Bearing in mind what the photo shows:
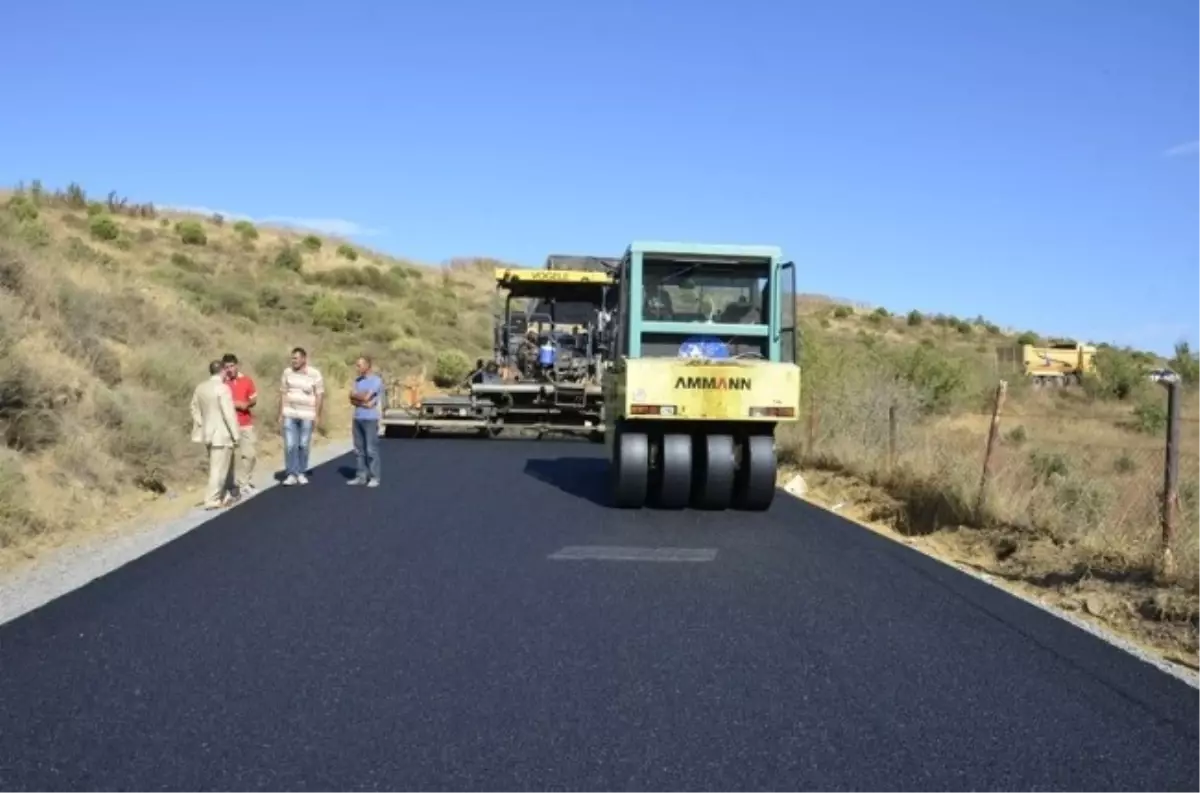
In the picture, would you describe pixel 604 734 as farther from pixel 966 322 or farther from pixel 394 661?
pixel 966 322

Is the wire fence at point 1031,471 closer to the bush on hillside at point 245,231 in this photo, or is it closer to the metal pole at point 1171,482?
the metal pole at point 1171,482

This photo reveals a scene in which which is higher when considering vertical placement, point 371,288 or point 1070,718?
point 371,288

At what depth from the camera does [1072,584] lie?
9.73 meters

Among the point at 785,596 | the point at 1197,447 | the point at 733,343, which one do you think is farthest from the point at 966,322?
the point at 785,596

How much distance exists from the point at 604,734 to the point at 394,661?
5.56 feet

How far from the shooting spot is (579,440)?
25484 mm

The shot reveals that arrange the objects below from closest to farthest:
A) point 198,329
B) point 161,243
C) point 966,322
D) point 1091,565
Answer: point 1091,565 < point 198,329 < point 161,243 < point 966,322

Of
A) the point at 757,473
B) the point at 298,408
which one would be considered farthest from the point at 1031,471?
the point at 298,408

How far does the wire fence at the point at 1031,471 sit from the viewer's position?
998 centimetres

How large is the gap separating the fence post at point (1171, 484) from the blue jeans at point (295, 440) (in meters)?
10.4

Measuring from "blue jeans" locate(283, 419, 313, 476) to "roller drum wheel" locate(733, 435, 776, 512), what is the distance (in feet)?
19.0

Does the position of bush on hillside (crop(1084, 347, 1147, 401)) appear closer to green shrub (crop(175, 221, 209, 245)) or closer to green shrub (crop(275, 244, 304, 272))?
green shrub (crop(275, 244, 304, 272))

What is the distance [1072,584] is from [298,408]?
32.4 ft

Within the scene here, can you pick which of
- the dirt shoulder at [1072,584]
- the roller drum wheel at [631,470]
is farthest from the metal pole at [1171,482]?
the roller drum wheel at [631,470]
